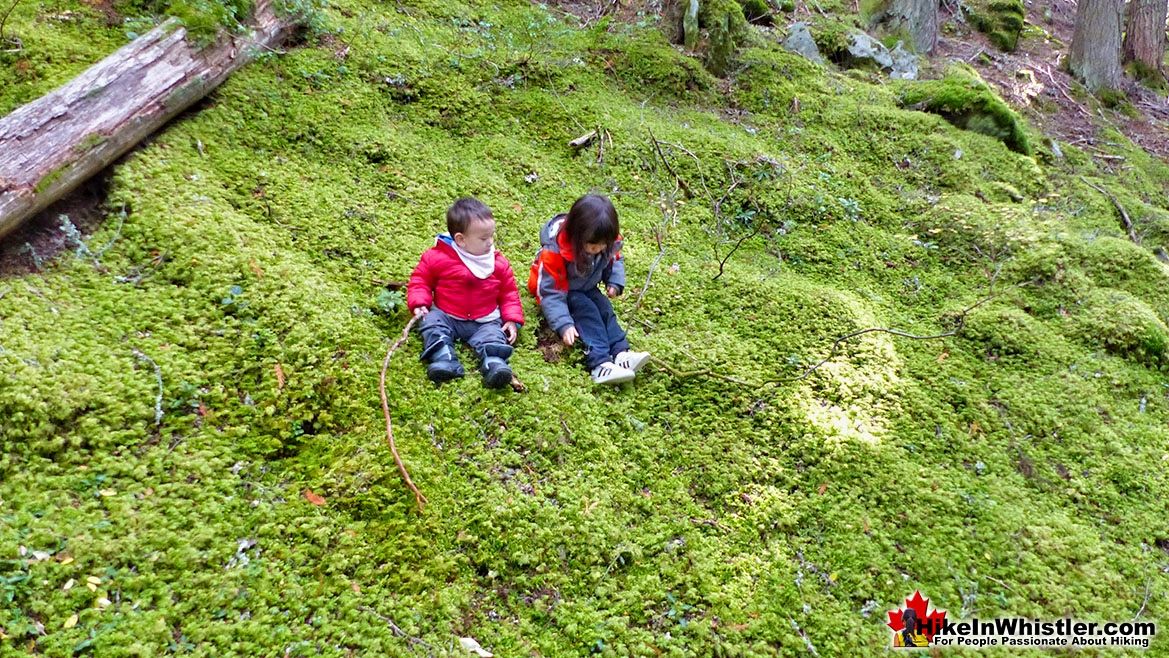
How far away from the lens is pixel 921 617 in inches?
125

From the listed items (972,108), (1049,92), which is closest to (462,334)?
(972,108)

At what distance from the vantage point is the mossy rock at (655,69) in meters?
7.18

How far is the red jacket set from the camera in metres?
3.93

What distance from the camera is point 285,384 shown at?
133 inches

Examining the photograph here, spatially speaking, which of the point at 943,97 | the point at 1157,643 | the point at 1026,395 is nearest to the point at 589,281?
the point at 1026,395

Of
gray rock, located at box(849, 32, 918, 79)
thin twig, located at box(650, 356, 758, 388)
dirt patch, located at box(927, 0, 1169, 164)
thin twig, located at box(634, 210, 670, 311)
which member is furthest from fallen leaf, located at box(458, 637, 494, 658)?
dirt patch, located at box(927, 0, 1169, 164)

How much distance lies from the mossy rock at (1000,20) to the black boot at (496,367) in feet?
44.8

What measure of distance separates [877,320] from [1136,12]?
1147 centimetres

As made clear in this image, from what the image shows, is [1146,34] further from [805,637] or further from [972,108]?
[805,637]

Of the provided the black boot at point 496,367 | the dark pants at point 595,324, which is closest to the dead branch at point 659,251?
the dark pants at point 595,324

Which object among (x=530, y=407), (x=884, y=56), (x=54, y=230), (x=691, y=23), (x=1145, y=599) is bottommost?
(x=1145, y=599)

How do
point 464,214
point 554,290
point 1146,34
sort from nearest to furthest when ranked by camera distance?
point 464,214, point 554,290, point 1146,34

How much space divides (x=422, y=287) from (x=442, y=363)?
54 centimetres

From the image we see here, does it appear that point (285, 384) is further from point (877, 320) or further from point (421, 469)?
point (877, 320)
